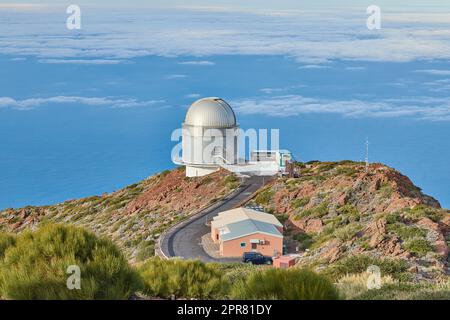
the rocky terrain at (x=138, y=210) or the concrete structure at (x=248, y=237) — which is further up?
the rocky terrain at (x=138, y=210)

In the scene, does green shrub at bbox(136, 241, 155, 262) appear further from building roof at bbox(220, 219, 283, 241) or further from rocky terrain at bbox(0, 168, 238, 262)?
building roof at bbox(220, 219, 283, 241)

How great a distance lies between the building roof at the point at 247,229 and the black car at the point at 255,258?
1.13 m

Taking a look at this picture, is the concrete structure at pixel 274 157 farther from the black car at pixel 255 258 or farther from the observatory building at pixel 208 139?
the black car at pixel 255 258

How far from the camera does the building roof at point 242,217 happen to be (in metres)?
28.6

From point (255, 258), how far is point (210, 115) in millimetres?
20952

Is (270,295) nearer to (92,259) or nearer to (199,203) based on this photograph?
(92,259)

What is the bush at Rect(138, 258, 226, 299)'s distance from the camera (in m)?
10.5

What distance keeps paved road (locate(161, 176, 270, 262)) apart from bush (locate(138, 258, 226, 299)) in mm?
12985

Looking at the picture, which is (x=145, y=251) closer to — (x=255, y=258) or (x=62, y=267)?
(x=255, y=258)

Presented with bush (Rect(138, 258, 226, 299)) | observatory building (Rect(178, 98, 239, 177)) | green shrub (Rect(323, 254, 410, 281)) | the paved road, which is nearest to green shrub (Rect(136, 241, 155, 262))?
the paved road

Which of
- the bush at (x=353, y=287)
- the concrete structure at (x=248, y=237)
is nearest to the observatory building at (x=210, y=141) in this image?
the concrete structure at (x=248, y=237)

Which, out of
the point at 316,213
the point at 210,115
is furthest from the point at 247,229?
the point at 210,115

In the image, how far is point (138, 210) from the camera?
4078 centimetres
